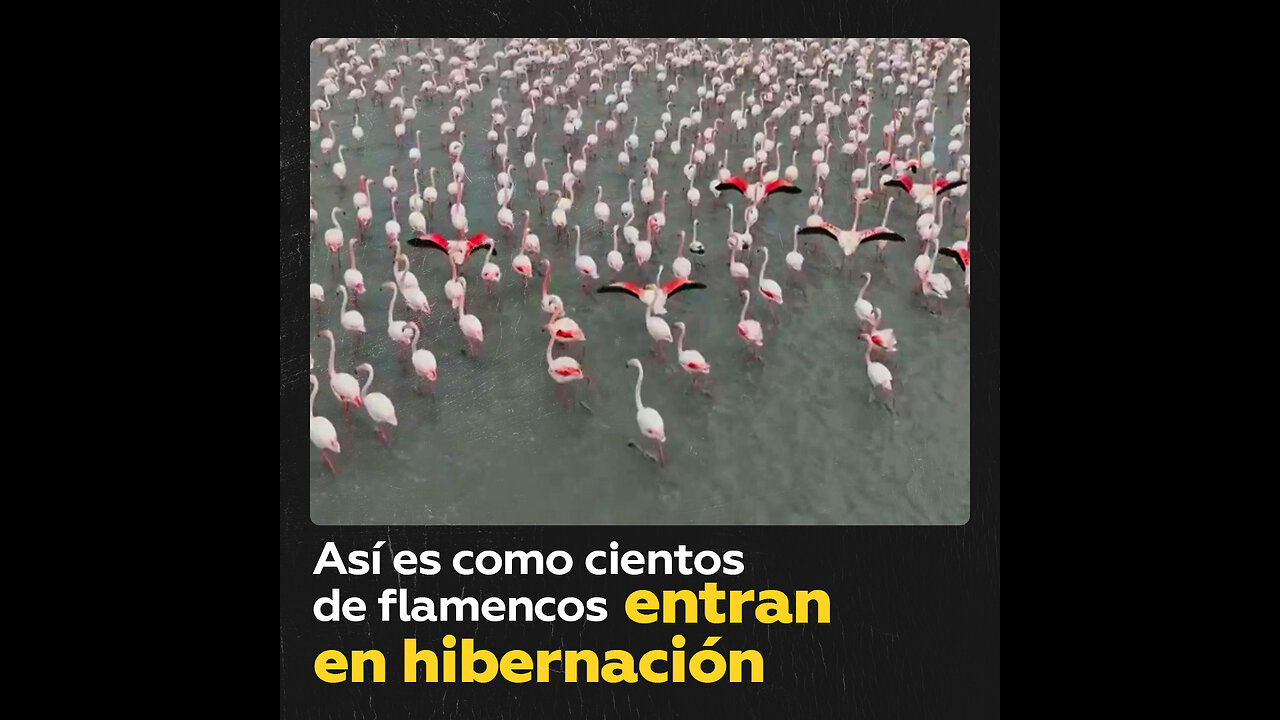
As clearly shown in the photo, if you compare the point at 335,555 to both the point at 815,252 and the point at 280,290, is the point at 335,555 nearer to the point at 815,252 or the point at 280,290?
the point at 280,290

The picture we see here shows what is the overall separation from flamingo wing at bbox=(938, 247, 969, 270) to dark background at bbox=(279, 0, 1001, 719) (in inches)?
93.9

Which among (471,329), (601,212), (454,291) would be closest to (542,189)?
(601,212)

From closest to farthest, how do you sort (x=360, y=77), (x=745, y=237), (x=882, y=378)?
(x=882, y=378)
(x=745, y=237)
(x=360, y=77)

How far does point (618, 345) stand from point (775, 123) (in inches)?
173

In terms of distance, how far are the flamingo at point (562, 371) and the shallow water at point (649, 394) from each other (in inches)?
2.4

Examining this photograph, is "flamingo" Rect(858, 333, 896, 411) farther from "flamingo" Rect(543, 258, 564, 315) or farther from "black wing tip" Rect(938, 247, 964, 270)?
"flamingo" Rect(543, 258, 564, 315)

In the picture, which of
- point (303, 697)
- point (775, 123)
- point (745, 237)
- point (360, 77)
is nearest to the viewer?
point (303, 697)

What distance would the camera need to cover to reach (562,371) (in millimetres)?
5758

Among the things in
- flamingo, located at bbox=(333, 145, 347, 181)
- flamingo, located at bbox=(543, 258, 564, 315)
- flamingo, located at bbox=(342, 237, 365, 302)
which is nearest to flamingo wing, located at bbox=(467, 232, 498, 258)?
flamingo, located at bbox=(543, 258, 564, 315)

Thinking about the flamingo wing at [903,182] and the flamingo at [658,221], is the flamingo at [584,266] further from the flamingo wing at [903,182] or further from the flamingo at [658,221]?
the flamingo wing at [903,182]

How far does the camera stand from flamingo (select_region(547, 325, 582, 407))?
5.75m

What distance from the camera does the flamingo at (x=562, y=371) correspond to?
5.75 meters

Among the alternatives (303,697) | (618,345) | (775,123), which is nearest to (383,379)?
(618,345)

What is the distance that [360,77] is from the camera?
26.8 feet
